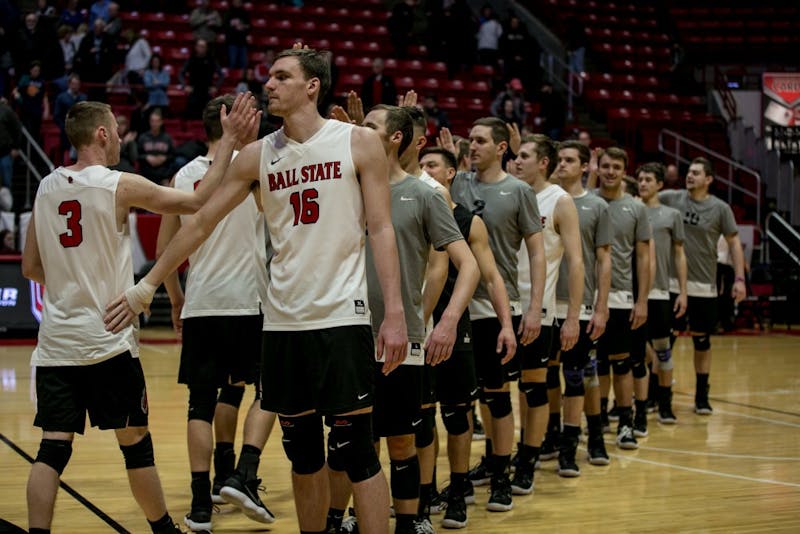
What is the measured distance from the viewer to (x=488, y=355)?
6.39 meters

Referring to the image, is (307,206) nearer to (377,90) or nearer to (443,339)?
(443,339)

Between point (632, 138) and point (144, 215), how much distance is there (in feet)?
34.2

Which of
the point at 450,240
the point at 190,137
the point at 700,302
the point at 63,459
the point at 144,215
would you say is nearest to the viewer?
the point at 63,459

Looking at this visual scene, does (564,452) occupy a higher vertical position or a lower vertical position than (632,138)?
lower

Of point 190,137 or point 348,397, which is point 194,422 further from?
point 190,137

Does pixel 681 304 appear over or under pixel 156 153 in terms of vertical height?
under

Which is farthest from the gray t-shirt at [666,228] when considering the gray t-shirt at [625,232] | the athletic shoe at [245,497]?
the athletic shoe at [245,497]

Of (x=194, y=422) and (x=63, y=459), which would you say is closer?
(x=63, y=459)

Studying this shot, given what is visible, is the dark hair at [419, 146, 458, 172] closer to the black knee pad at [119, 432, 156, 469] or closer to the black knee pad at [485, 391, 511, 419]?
the black knee pad at [485, 391, 511, 419]

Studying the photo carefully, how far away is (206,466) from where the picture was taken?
5773 mm

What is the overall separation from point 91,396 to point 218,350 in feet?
3.97

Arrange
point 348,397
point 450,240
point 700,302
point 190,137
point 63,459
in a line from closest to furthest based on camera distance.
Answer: point 348,397
point 63,459
point 450,240
point 700,302
point 190,137

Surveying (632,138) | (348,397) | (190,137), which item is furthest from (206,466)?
(632,138)

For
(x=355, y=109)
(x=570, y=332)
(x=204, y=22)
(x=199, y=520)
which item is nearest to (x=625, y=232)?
(x=570, y=332)
